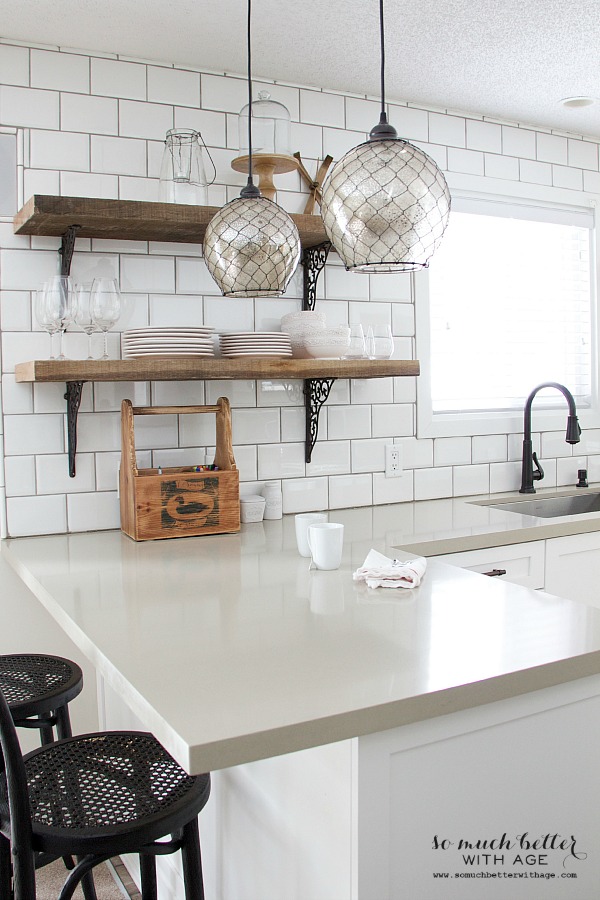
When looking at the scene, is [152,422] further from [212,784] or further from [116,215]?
[212,784]

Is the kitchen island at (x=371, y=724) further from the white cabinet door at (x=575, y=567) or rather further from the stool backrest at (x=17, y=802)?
the white cabinet door at (x=575, y=567)

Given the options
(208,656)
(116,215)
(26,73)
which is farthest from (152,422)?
(208,656)

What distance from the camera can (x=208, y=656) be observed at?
4.55ft

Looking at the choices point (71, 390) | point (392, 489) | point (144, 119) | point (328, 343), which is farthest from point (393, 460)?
point (144, 119)

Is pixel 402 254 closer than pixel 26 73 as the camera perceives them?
Yes

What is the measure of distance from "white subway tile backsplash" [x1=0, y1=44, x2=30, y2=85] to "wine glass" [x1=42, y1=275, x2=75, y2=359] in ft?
2.07

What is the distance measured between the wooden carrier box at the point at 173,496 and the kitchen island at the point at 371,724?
611 mm

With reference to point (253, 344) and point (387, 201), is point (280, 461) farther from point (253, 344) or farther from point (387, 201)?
point (387, 201)

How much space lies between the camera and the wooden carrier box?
7.82 ft

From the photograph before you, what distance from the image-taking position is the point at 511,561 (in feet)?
8.29

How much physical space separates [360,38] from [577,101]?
1016 mm

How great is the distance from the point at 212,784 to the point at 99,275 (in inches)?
60.7

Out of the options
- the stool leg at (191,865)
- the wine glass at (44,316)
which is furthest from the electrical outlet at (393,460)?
the stool leg at (191,865)

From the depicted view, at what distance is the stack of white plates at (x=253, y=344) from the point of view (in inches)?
99.0
